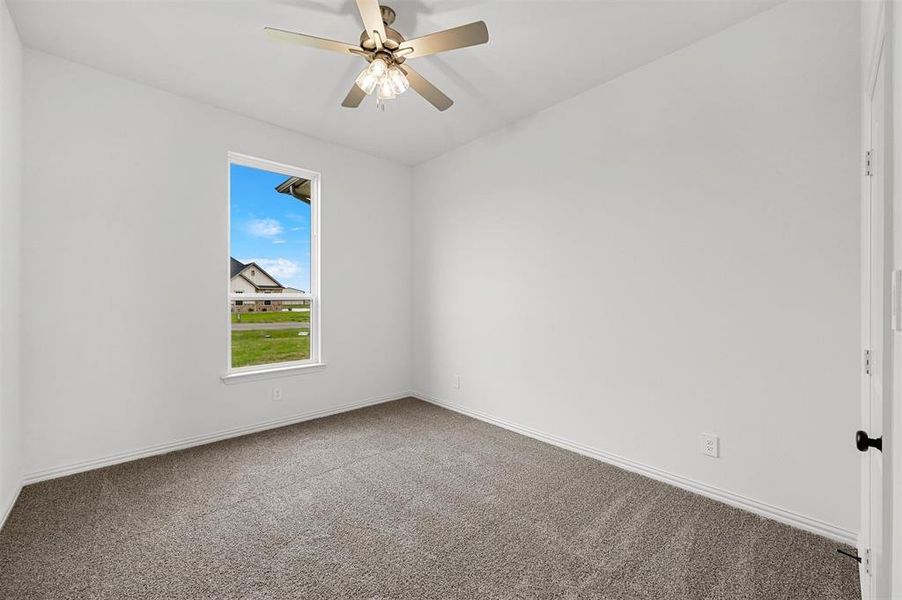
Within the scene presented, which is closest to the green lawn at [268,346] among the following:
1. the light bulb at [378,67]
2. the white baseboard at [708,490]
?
the white baseboard at [708,490]

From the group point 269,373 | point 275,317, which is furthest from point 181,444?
point 275,317

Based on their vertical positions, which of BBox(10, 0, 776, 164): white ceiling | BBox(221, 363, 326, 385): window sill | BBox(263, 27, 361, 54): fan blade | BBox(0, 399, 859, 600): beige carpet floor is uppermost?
BBox(10, 0, 776, 164): white ceiling

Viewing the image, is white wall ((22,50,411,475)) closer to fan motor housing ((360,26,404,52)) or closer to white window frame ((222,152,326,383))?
white window frame ((222,152,326,383))

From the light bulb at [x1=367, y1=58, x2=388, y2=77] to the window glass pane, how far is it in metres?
1.97

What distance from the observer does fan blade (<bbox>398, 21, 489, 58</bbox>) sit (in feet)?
5.79

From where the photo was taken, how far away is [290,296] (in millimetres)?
3654

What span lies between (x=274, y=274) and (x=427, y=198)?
176 cm

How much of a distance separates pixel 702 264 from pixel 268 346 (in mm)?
3446

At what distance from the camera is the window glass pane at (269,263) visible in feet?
11.2

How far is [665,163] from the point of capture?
2459 millimetres

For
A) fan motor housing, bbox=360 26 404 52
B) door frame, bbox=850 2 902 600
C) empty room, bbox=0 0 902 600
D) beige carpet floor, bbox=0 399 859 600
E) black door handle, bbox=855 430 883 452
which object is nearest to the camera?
door frame, bbox=850 2 902 600

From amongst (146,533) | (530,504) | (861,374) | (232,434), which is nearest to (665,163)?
(861,374)

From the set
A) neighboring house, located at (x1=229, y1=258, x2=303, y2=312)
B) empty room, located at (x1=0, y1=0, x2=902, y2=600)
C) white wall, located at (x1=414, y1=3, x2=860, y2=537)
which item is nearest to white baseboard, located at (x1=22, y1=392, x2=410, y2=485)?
empty room, located at (x1=0, y1=0, x2=902, y2=600)

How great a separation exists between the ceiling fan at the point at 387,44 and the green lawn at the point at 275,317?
2186 mm
